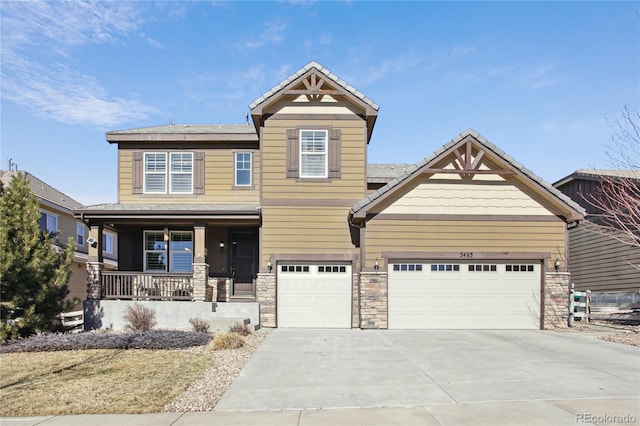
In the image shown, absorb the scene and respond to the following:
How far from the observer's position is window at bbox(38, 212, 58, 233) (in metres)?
20.7

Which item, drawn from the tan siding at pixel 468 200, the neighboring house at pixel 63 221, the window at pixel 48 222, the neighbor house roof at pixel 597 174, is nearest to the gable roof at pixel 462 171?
the tan siding at pixel 468 200

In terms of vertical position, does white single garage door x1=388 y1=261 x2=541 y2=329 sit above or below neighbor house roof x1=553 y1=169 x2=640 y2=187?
below

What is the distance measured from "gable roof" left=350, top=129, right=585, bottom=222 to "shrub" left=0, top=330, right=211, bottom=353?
231 inches

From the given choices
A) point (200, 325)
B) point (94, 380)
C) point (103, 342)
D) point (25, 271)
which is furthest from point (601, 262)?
point (25, 271)

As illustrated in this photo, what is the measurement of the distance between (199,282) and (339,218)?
193 inches

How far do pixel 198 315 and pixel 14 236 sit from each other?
214 inches

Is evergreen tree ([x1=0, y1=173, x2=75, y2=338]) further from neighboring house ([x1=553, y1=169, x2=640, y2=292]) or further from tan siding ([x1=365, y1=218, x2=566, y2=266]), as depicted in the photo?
neighboring house ([x1=553, y1=169, x2=640, y2=292])

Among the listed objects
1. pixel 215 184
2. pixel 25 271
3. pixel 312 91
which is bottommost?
pixel 25 271

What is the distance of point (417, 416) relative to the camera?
5.88 m

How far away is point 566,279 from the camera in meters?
13.7

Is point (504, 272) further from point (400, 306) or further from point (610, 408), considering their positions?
point (610, 408)

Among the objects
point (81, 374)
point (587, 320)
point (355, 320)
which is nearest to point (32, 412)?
point (81, 374)

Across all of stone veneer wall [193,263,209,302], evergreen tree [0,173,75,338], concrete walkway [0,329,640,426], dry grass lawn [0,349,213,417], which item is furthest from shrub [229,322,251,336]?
evergreen tree [0,173,75,338]

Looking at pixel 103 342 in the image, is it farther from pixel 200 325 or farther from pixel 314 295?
pixel 314 295
